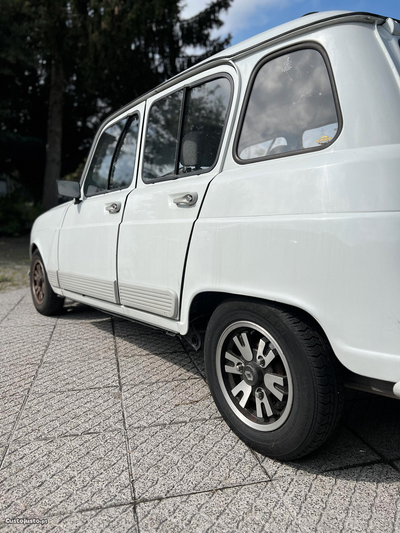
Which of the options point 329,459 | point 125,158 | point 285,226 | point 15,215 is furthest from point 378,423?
point 15,215

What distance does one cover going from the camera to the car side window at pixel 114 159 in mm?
3824

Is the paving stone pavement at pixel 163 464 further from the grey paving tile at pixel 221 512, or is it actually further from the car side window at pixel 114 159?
the car side window at pixel 114 159

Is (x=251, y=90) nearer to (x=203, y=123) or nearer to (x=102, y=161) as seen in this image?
(x=203, y=123)

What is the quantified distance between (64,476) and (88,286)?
Result: 6.78ft

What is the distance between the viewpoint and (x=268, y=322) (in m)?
2.22

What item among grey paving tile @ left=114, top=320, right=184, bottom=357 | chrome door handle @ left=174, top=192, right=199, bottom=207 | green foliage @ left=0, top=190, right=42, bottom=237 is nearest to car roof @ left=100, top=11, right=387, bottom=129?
chrome door handle @ left=174, top=192, right=199, bottom=207

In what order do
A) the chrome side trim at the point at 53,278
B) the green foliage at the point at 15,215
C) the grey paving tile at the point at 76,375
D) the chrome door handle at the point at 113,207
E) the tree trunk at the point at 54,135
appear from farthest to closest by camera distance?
the green foliage at the point at 15,215
the tree trunk at the point at 54,135
the chrome side trim at the point at 53,278
the chrome door handle at the point at 113,207
the grey paving tile at the point at 76,375

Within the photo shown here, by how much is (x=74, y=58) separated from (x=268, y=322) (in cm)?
1369

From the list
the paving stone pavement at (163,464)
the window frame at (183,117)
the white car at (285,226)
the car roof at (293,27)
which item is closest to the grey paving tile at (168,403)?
the paving stone pavement at (163,464)

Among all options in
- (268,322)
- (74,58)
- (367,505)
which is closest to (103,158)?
(268,322)

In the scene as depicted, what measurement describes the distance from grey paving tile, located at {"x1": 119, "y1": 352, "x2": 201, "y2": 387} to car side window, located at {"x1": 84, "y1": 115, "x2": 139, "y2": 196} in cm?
151

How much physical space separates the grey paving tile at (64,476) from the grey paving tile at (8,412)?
0.17m

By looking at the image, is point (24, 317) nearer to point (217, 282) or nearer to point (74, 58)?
point (217, 282)

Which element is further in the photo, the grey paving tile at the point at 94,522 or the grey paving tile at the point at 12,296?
the grey paving tile at the point at 12,296
